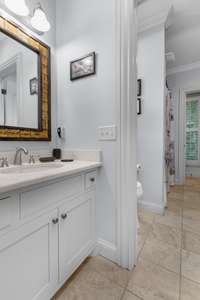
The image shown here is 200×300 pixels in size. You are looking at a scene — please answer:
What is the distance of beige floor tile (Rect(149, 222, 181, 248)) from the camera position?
1.56 m

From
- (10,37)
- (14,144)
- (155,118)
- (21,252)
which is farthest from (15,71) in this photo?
(155,118)

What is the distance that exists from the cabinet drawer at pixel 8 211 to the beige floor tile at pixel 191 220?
183 centimetres

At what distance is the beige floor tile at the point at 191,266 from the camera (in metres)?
1.15

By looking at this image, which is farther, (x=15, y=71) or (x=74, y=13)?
(x=74, y=13)

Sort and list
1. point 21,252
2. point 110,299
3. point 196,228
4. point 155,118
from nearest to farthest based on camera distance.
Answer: point 21,252 → point 110,299 → point 196,228 → point 155,118

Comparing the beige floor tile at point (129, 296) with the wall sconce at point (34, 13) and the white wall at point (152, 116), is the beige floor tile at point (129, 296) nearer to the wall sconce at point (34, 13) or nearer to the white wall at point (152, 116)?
the white wall at point (152, 116)

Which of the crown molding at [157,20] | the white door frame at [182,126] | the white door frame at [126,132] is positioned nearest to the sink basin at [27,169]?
the white door frame at [126,132]

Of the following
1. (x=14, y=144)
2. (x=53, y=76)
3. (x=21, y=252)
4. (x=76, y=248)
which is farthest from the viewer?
(x=53, y=76)

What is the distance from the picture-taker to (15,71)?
1.28 meters

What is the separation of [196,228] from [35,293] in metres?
1.73

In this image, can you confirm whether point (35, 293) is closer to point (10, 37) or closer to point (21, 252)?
point (21, 252)

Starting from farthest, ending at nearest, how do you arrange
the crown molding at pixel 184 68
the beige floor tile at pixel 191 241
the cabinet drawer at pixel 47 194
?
1. the crown molding at pixel 184 68
2. the beige floor tile at pixel 191 241
3. the cabinet drawer at pixel 47 194

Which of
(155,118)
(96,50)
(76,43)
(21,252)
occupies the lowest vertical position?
(21,252)

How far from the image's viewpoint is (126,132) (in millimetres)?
1192
